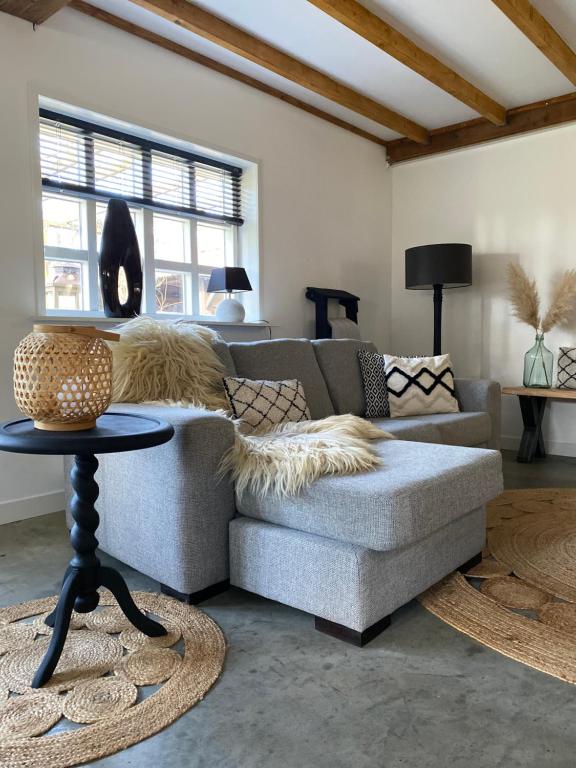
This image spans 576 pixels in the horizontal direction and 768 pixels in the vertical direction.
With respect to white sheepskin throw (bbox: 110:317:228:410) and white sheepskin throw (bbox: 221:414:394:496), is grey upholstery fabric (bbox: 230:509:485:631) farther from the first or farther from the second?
white sheepskin throw (bbox: 110:317:228:410)

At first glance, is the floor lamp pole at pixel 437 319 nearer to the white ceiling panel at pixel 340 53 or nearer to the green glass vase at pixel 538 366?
the green glass vase at pixel 538 366

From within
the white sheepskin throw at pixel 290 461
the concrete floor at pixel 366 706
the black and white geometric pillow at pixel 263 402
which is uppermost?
the black and white geometric pillow at pixel 263 402

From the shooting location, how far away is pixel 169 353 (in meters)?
2.44

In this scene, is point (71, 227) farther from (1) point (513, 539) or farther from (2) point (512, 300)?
(2) point (512, 300)

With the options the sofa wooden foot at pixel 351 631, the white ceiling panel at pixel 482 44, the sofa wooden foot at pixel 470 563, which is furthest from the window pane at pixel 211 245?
the sofa wooden foot at pixel 351 631

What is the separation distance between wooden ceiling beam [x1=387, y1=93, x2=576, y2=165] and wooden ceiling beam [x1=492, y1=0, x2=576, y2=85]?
0.50 m

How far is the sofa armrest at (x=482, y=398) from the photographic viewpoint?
343 cm

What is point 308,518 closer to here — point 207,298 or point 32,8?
point 207,298

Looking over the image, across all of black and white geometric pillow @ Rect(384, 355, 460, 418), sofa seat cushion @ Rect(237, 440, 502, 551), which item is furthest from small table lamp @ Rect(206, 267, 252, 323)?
sofa seat cushion @ Rect(237, 440, 502, 551)

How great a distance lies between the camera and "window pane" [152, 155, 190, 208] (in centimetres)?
344

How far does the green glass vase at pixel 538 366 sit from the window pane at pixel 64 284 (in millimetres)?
2992

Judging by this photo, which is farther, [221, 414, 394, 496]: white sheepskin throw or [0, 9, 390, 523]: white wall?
[0, 9, 390, 523]: white wall

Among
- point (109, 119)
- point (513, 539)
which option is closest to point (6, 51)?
point (109, 119)

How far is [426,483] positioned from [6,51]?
2646 millimetres
